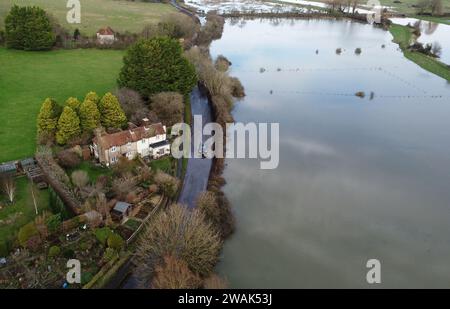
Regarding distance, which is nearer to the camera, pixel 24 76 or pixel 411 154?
pixel 411 154

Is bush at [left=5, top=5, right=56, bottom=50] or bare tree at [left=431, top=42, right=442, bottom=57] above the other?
bare tree at [left=431, top=42, right=442, bottom=57]

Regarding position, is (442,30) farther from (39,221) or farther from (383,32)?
(39,221)

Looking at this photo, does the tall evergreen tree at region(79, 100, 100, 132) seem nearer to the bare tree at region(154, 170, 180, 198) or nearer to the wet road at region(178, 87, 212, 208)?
the bare tree at region(154, 170, 180, 198)

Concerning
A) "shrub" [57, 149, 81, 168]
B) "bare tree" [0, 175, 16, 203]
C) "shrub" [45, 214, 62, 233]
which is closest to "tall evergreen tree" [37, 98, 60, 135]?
"shrub" [57, 149, 81, 168]

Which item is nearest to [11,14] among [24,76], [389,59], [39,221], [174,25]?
[24,76]

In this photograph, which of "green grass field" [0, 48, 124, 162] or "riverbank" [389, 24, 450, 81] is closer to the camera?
"green grass field" [0, 48, 124, 162]
